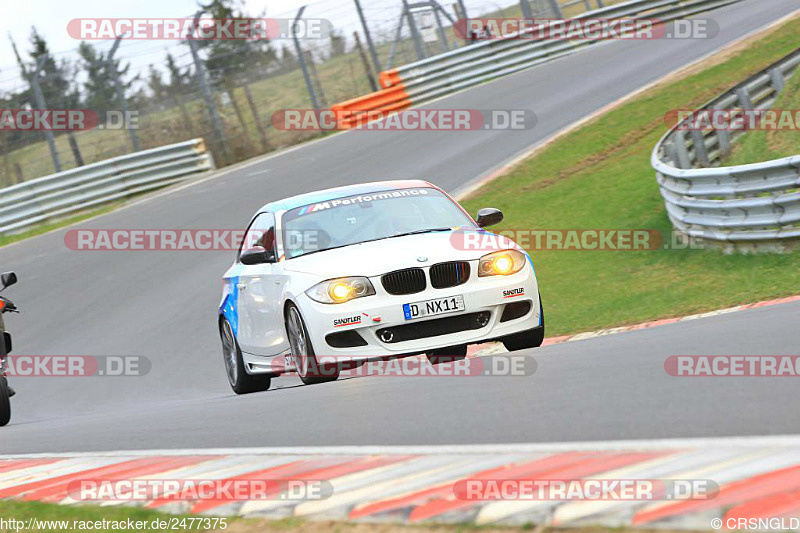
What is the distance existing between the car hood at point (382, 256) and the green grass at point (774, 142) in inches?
356

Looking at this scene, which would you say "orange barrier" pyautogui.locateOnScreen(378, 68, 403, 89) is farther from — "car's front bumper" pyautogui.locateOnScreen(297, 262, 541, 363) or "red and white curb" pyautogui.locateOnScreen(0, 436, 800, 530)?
"red and white curb" pyautogui.locateOnScreen(0, 436, 800, 530)

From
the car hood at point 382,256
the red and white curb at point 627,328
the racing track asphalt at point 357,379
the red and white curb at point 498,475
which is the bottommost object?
the red and white curb at point 627,328

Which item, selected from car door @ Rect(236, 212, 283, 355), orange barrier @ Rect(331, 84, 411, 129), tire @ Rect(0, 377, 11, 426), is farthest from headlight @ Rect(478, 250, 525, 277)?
orange barrier @ Rect(331, 84, 411, 129)

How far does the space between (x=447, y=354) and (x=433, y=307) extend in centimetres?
77

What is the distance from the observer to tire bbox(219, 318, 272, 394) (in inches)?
396

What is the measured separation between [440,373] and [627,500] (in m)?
4.21

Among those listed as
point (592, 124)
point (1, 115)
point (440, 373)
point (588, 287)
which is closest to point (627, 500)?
point (440, 373)

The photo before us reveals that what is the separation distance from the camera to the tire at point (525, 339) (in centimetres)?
874

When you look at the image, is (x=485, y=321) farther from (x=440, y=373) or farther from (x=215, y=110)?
(x=215, y=110)

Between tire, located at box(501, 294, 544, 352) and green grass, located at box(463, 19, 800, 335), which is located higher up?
tire, located at box(501, 294, 544, 352)

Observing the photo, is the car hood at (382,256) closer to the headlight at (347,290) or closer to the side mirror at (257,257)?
the headlight at (347,290)

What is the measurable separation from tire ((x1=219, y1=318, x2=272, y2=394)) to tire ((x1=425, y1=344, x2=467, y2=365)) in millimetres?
1672

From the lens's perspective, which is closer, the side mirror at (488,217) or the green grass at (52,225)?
the side mirror at (488,217)

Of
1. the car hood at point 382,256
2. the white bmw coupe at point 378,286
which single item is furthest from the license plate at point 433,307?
the car hood at point 382,256
